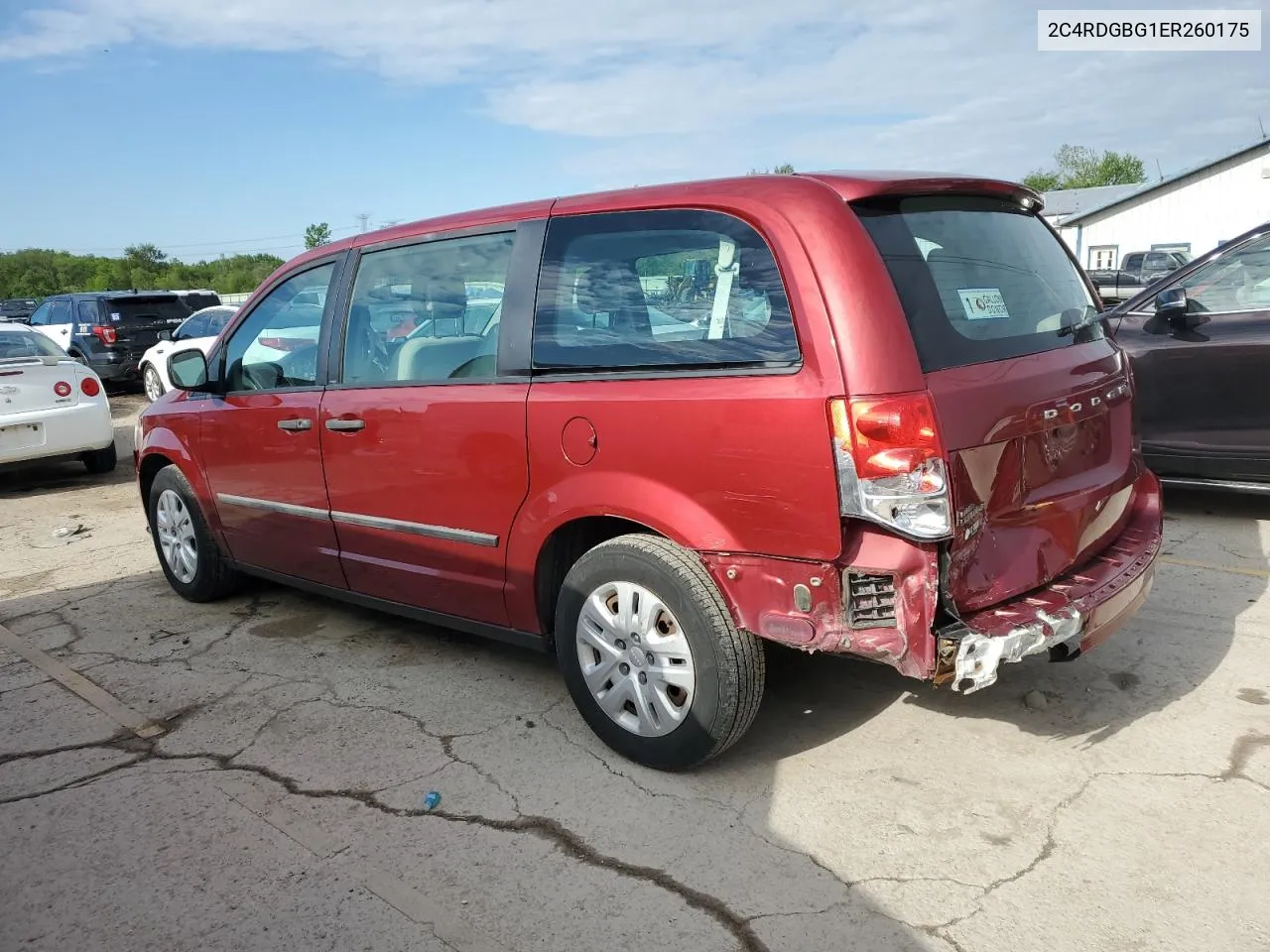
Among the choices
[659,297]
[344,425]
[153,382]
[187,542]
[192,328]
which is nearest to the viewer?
[659,297]

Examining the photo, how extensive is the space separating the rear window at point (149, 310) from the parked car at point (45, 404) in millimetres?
8258

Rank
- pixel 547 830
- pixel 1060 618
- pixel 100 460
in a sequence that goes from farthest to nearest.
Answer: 1. pixel 100 460
2. pixel 547 830
3. pixel 1060 618

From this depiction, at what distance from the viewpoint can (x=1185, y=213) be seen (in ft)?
128

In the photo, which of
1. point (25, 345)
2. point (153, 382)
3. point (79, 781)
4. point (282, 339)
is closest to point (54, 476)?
point (25, 345)

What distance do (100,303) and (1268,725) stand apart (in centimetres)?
1847

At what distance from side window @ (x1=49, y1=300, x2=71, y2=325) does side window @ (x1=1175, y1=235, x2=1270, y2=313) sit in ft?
58.8

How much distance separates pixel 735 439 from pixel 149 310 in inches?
695

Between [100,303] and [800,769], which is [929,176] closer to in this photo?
[800,769]

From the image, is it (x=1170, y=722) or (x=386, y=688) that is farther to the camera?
(x=386, y=688)

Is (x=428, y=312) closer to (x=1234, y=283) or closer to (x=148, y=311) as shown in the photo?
(x=1234, y=283)

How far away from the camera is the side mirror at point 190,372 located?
5.02 metres

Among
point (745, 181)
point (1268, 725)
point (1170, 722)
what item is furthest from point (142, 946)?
point (1268, 725)

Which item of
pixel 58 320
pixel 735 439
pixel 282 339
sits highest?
pixel 58 320

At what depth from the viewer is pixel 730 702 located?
3078 mm
